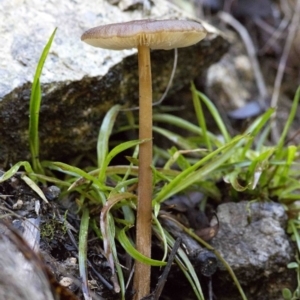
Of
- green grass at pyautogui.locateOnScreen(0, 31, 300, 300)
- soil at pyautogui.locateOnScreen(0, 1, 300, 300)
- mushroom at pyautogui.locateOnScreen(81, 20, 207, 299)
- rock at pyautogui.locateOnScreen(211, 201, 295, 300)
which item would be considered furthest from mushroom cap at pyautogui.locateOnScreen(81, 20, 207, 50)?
rock at pyautogui.locateOnScreen(211, 201, 295, 300)

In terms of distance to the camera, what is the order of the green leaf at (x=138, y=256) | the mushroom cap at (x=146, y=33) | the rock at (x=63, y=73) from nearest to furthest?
1. the mushroom cap at (x=146, y=33)
2. the green leaf at (x=138, y=256)
3. the rock at (x=63, y=73)

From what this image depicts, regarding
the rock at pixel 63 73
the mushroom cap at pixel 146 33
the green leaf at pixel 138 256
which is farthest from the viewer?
the rock at pixel 63 73

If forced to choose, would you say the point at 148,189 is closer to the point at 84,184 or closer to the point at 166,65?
the point at 84,184

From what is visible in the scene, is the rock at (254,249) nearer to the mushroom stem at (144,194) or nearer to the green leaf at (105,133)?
the mushroom stem at (144,194)

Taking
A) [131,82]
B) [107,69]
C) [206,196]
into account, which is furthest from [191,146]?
[107,69]

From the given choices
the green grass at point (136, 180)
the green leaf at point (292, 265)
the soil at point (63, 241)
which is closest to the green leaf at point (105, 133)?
the green grass at point (136, 180)

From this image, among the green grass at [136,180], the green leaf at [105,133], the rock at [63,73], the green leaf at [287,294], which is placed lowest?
the green leaf at [287,294]

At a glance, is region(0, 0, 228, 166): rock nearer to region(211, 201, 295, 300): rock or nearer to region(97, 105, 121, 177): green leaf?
region(97, 105, 121, 177): green leaf
